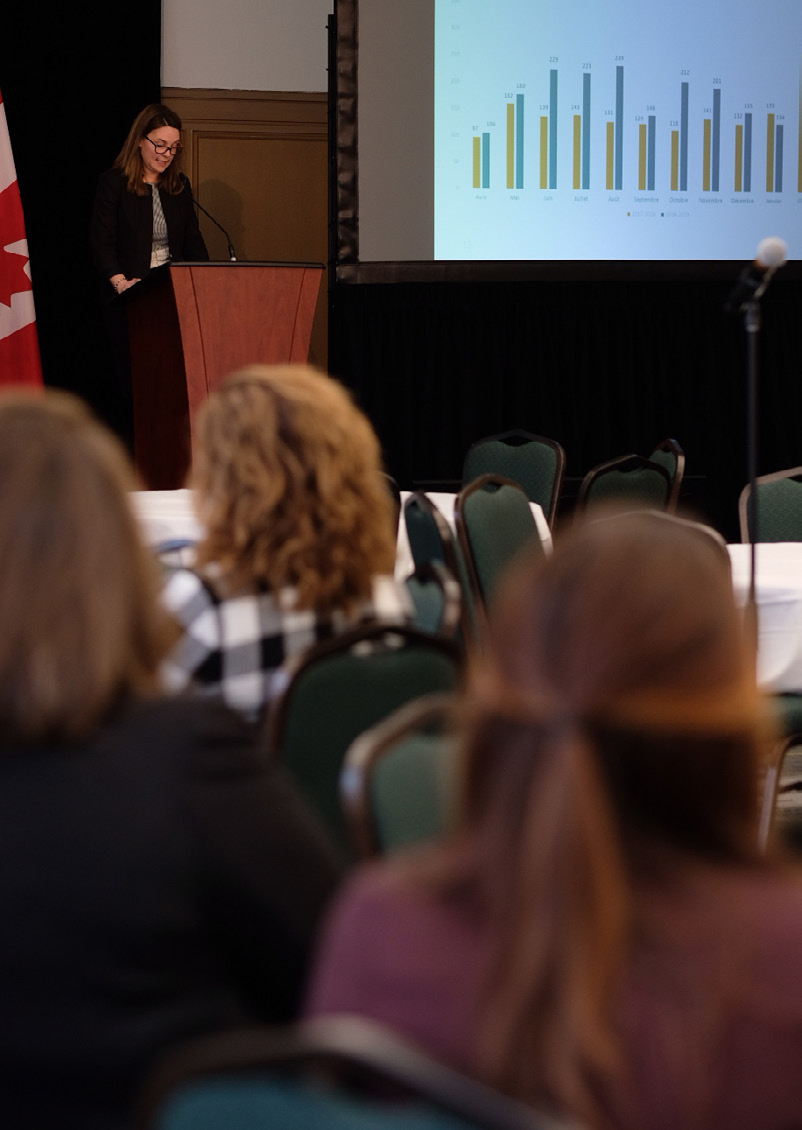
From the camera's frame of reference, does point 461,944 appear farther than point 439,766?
No

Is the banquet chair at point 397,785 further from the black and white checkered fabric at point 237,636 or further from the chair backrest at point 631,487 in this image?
the chair backrest at point 631,487

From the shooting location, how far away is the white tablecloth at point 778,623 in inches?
111

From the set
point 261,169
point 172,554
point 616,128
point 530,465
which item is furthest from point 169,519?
point 261,169

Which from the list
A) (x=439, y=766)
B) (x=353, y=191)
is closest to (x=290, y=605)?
(x=439, y=766)

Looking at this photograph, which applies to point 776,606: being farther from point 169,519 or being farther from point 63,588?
point 63,588

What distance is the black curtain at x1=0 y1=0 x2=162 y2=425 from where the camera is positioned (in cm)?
699

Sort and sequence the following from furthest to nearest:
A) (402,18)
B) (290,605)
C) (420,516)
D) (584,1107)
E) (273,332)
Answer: (402,18) < (273,332) < (420,516) < (290,605) < (584,1107)

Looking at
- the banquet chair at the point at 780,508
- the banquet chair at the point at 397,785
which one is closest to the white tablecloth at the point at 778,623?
the banquet chair at the point at 780,508

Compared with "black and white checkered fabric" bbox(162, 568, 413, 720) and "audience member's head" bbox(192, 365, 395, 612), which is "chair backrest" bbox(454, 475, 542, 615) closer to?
"audience member's head" bbox(192, 365, 395, 612)

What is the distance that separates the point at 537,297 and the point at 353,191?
43.3 inches

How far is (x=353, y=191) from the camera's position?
6328 mm

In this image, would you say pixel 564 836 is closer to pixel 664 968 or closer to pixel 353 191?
pixel 664 968

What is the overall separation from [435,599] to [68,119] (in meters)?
5.80

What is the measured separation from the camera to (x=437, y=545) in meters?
3.23
